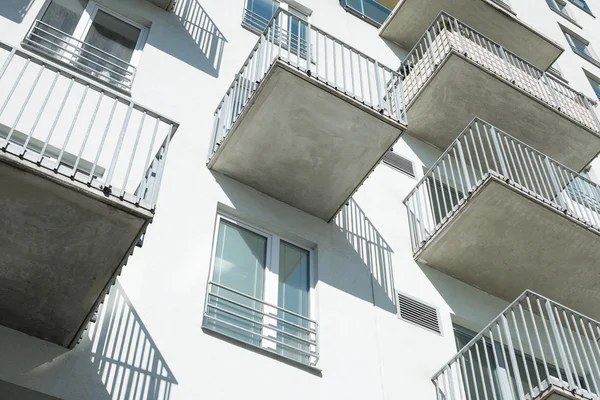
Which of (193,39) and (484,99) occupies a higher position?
(484,99)

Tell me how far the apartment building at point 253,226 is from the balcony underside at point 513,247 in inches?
1.3

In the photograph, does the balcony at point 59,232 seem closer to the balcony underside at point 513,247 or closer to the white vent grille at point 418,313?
the white vent grille at point 418,313

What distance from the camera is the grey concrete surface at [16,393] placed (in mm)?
6535

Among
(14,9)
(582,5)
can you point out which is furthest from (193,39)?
(582,5)

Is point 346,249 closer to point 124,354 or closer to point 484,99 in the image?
point 124,354

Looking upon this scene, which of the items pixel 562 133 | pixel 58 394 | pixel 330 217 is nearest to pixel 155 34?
pixel 330 217

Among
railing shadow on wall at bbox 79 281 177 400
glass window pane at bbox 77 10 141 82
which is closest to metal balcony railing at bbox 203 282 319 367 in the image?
railing shadow on wall at bbox 79 281 177 400

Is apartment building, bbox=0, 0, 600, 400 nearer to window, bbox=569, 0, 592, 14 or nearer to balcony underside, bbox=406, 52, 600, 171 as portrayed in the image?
balcony underside, bbox=406, 52, 600, 171

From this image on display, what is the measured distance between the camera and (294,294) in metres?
9.45

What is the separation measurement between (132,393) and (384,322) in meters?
3.85

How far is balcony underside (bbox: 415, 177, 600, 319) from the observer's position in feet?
35.4

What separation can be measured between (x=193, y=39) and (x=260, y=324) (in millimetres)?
5408

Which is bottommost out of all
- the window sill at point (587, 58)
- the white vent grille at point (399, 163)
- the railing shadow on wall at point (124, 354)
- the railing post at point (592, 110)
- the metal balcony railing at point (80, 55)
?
the railing shadow on wall at point (124, 354)

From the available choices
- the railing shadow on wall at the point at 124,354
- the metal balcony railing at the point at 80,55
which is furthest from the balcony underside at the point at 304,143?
the railing shadow on wall at the point at 124,354
